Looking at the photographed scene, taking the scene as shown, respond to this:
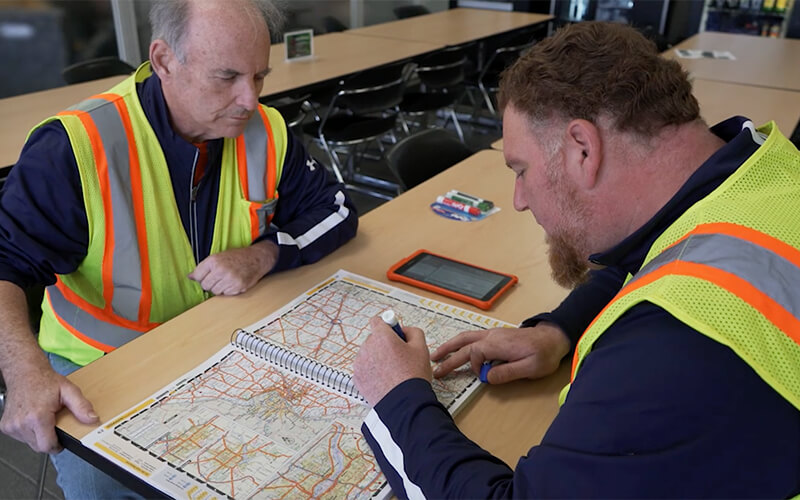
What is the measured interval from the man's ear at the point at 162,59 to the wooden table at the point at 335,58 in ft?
5.79

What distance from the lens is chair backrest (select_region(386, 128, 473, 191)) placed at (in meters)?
2.40

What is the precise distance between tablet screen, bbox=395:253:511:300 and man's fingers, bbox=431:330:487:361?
20cm

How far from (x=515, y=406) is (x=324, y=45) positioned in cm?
401

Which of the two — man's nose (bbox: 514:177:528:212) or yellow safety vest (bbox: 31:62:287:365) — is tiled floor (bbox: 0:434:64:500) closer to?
yellow safety vest (bbox: 31:62:287:365)

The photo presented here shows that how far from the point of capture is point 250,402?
1.12 metres

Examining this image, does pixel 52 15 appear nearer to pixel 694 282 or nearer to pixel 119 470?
pixel 119 470

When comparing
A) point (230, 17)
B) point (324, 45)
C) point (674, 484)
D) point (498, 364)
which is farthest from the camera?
point (324, 45)

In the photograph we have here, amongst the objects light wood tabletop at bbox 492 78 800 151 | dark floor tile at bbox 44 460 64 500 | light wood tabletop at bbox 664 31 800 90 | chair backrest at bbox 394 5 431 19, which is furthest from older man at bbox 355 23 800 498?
chair backrest at bbox 394 5 431 19

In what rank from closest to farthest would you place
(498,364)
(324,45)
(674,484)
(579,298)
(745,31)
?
(674,484) → (498,364) → (579,298) → (324,45) → (745,31)

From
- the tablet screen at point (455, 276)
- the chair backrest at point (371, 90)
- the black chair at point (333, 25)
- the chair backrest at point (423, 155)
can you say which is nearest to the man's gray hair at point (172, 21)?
the tablet screen at point (455, 276)

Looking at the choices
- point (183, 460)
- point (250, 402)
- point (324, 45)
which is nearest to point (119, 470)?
point (183, 460)

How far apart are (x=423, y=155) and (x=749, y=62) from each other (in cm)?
316

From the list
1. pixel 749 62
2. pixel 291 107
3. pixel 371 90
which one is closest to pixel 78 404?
pixel 291 107

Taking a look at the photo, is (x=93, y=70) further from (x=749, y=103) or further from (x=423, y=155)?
(x=749, y=103)
